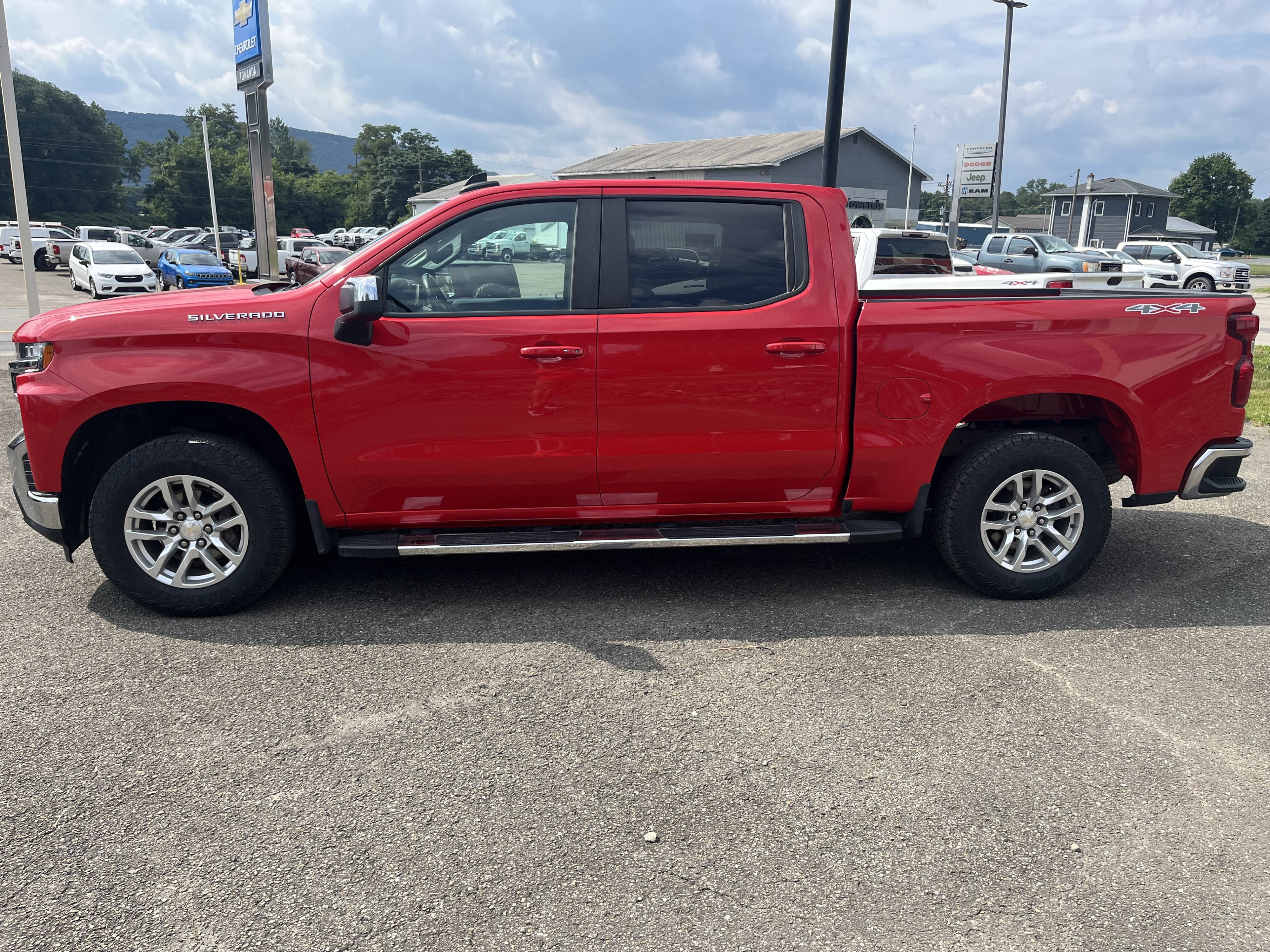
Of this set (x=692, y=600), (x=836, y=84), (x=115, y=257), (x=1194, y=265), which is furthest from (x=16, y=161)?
(x=1194, y=265)

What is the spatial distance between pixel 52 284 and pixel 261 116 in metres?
21.2

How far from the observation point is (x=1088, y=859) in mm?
2818

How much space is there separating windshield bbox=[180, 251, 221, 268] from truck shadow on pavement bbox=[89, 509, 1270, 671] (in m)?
26.5

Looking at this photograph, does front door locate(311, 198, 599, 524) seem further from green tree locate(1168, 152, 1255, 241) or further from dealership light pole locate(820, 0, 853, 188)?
green tree locate(1168, 152, 1255, 241)

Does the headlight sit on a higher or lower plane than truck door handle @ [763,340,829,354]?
lower

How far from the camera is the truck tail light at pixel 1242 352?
4.68 meters

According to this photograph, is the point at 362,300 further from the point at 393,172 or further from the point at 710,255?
the point at 393,172

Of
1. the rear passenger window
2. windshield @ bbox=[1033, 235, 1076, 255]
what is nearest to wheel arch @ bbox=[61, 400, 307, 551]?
the rear passenger window

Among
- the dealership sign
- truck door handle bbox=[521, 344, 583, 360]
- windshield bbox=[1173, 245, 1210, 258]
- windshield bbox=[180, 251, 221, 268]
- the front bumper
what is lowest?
the front bumper

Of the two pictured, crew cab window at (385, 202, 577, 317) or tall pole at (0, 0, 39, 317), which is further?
tall pole at (0, 0, 39, 317)

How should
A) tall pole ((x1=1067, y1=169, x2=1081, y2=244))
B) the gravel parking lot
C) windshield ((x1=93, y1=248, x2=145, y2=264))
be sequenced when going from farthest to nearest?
tall pole ((x1=1067, y1=169, x2=1081, y2=244)) < windshield ((x1=93, y1=248, x2=145, y2=264)) < the gravel parking lot

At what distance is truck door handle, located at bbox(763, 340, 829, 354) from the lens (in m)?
4.39

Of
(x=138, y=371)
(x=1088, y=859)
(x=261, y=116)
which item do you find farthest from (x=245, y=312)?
(x=261, y=116)

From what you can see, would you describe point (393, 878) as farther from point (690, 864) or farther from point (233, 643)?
point (233, 643)
